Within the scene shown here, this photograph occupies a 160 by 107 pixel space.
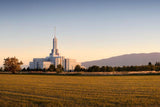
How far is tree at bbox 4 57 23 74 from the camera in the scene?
115731mm

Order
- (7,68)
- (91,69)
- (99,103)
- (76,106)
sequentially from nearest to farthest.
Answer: (76,106) < (99,103) < (7,68) < (91,69)

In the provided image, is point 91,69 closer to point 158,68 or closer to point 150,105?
point 158,68

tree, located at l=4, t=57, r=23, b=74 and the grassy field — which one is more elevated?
tree, located at l=4, t=57, r=23, b=74

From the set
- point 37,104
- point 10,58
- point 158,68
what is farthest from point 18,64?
point 37,104

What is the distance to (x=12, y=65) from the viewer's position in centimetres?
11662

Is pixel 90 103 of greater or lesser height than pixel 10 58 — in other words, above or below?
below

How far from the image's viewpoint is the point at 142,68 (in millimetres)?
136500

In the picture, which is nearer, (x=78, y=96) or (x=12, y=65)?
(x=78, y=96)

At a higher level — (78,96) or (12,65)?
(12,65)

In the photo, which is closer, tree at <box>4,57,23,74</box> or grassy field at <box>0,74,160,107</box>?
grassy field at <box>0,74,160,107</box>

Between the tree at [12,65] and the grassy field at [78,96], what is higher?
the tree at [12,65]

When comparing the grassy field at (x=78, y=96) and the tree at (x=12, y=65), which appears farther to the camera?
the tree at (x=12, y=65)

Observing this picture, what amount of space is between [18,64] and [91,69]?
46.2 metres

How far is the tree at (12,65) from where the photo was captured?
380 feet
